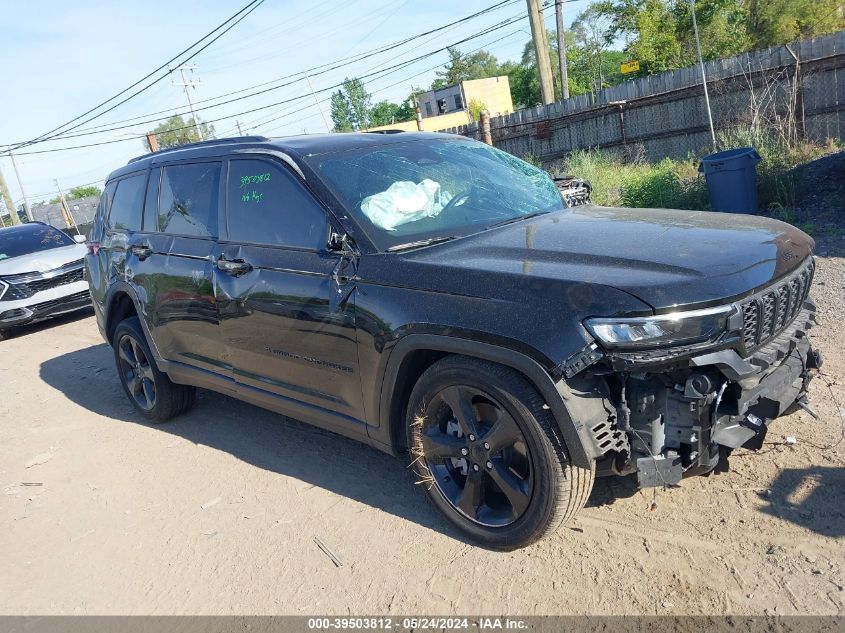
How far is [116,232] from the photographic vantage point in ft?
18.0

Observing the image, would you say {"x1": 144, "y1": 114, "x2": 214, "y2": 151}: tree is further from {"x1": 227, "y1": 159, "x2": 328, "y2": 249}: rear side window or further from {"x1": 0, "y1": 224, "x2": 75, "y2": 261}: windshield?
{"x1": 227, "y1": 159, "x2": 328, "y2": 249}: rear side window

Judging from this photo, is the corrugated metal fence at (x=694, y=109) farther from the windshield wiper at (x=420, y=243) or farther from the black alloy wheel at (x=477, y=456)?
the black alloy wheel at (x=477, y=456)

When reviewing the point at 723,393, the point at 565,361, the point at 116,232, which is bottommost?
the point at 723,393

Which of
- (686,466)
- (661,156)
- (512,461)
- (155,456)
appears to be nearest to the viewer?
(686,466)

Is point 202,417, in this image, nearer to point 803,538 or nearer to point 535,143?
point 803,538

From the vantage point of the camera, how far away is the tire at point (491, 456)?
273 cm

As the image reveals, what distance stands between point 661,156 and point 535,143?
4.08m

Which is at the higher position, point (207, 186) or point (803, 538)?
point (207, 186)

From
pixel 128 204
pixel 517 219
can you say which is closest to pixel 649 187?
pixel 517 219

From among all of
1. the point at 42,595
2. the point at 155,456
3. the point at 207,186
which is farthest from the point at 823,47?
the point at 42,595

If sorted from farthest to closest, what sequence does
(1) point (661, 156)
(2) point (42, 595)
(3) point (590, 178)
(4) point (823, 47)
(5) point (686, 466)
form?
(1) point (661, 156) → (4) point (823, 47) → (3) point (590, 178) → (2) point (42, 595) → (5) point (686, 466)

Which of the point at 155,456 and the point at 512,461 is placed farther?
the point at 155,456

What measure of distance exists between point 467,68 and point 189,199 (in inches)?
3546

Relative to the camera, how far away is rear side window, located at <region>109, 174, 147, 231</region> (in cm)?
521
